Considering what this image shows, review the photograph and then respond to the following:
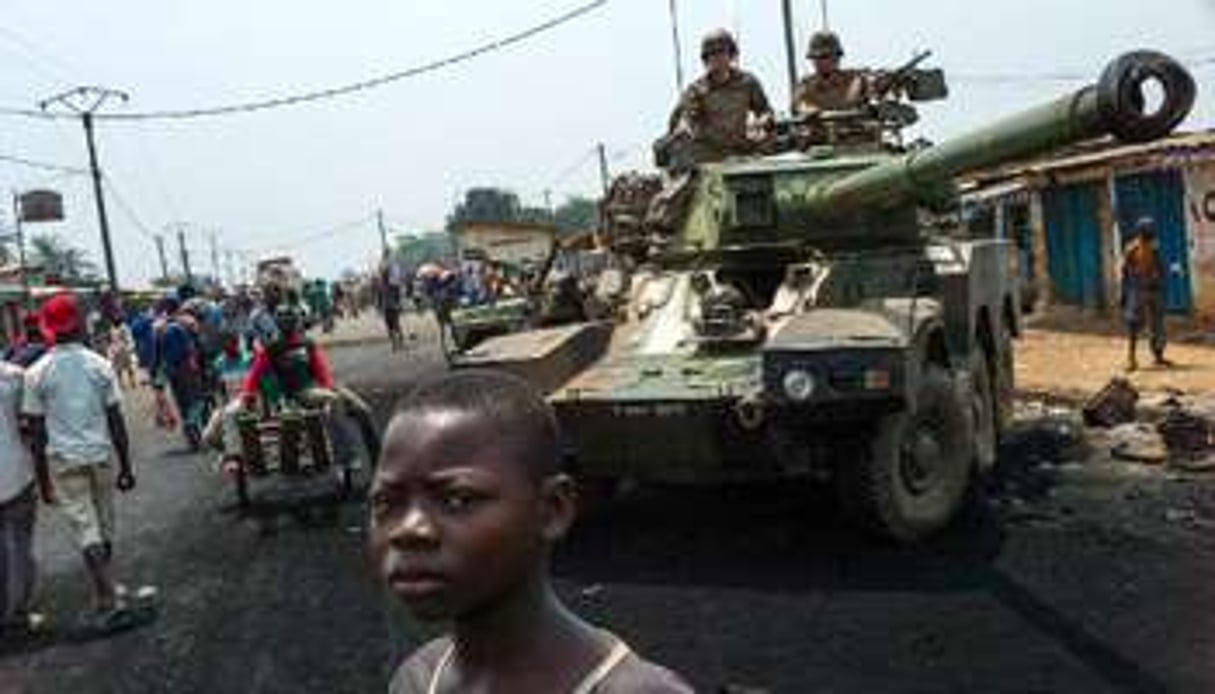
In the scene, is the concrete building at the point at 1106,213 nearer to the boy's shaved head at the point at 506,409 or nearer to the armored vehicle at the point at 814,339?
the armored vehicle at the point at 814,339

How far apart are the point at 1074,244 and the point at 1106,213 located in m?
1.60

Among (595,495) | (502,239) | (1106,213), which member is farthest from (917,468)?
(502,239)

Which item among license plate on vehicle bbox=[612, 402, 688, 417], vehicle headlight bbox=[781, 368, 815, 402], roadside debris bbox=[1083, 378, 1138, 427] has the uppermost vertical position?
vehicle headlight bbox=[781, 368, 815, 402]

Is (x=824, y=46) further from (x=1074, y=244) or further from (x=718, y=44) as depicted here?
(x=1074, y=244)

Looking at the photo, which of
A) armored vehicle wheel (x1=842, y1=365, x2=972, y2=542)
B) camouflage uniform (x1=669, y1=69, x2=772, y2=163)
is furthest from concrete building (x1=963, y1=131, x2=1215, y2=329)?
armored vehicle wheel (x1=842, y1=365, x2=972, y2=542)

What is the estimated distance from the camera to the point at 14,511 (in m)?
8.82

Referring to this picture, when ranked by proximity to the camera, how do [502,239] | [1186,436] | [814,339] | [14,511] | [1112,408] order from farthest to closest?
[502,239] < [1112,408] < [1186,436] < [14,511] < [814,339]

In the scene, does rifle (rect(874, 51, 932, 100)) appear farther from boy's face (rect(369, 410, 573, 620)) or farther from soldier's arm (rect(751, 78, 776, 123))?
boy's face (rect(369, 410, 573, 620))

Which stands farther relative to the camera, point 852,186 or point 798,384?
point 852,186

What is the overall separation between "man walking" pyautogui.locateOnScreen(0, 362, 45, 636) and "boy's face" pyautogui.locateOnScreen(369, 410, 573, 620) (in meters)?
7.26

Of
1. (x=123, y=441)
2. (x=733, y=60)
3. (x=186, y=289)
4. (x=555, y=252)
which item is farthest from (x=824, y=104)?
(x=186, y=289)

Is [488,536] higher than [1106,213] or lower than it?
higher

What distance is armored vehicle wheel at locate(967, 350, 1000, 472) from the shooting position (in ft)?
35.3

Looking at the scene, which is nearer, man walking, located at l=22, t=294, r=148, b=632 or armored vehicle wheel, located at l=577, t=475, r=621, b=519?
man walking, located at l=22, t=294, r=148, b=632
